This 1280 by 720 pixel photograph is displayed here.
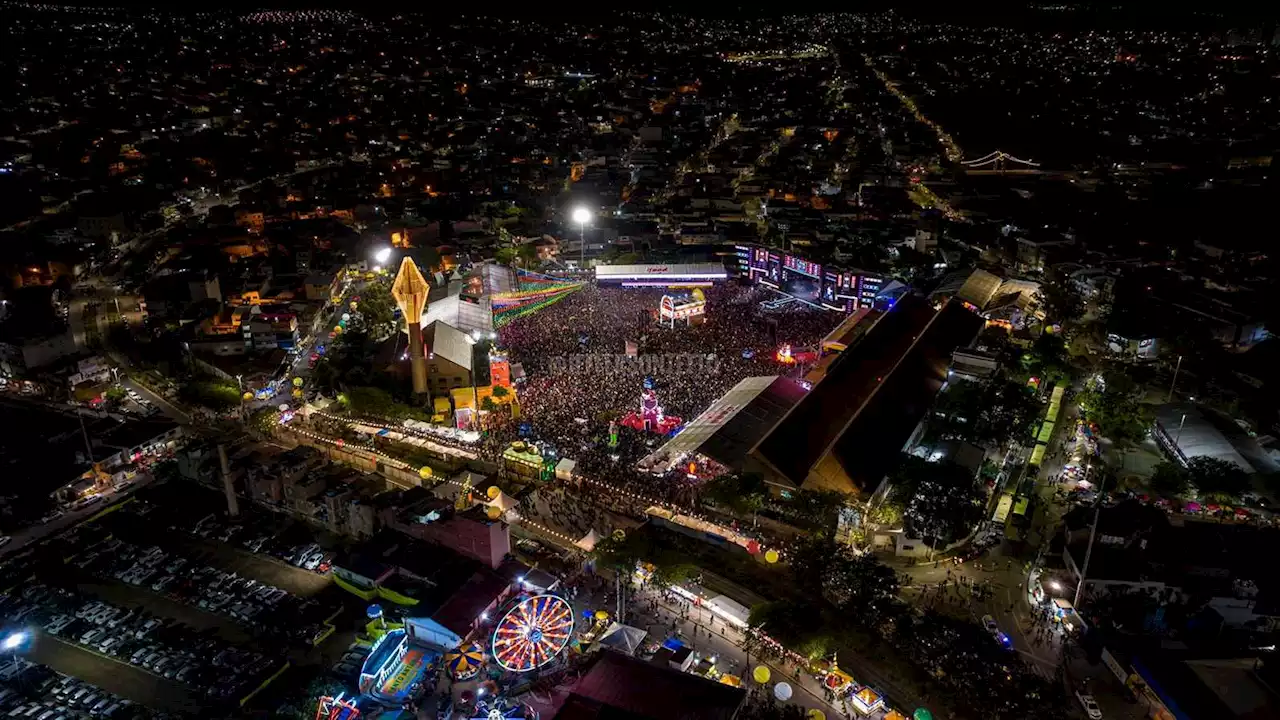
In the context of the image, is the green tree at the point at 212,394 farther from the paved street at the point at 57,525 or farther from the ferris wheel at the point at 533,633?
the ferris wheel at the point at 533,633

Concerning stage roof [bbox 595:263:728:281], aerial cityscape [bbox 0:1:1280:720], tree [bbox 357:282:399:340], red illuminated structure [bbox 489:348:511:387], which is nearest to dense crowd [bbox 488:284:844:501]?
aerial cityscape [bbox 0:1:1280:720]

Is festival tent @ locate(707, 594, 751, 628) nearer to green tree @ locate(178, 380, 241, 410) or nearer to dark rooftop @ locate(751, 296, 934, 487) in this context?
dark rooftop @ locate(751, 296, 934, 487)

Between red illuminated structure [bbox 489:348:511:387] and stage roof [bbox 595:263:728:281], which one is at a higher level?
stage roof [bbox 595:263:728:281]

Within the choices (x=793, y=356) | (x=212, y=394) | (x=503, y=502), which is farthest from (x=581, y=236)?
(x=503, y=502)

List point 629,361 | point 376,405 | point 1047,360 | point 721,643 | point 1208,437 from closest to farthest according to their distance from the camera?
point 721,643 → point 1208,437 → point 376,405 → point 1047,360 → point 629,361

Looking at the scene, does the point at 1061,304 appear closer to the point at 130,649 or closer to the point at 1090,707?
the point at 1090,707

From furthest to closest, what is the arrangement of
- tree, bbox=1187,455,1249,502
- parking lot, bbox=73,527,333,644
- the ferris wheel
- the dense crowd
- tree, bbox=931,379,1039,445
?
the dense crowd → tree, bbox=931,379,1039,445 → tree, bbox=1187,455,1249,502 → parking lot, bbox=73,527,333,644 → the ferris wheel

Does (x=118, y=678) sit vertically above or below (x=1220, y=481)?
below
